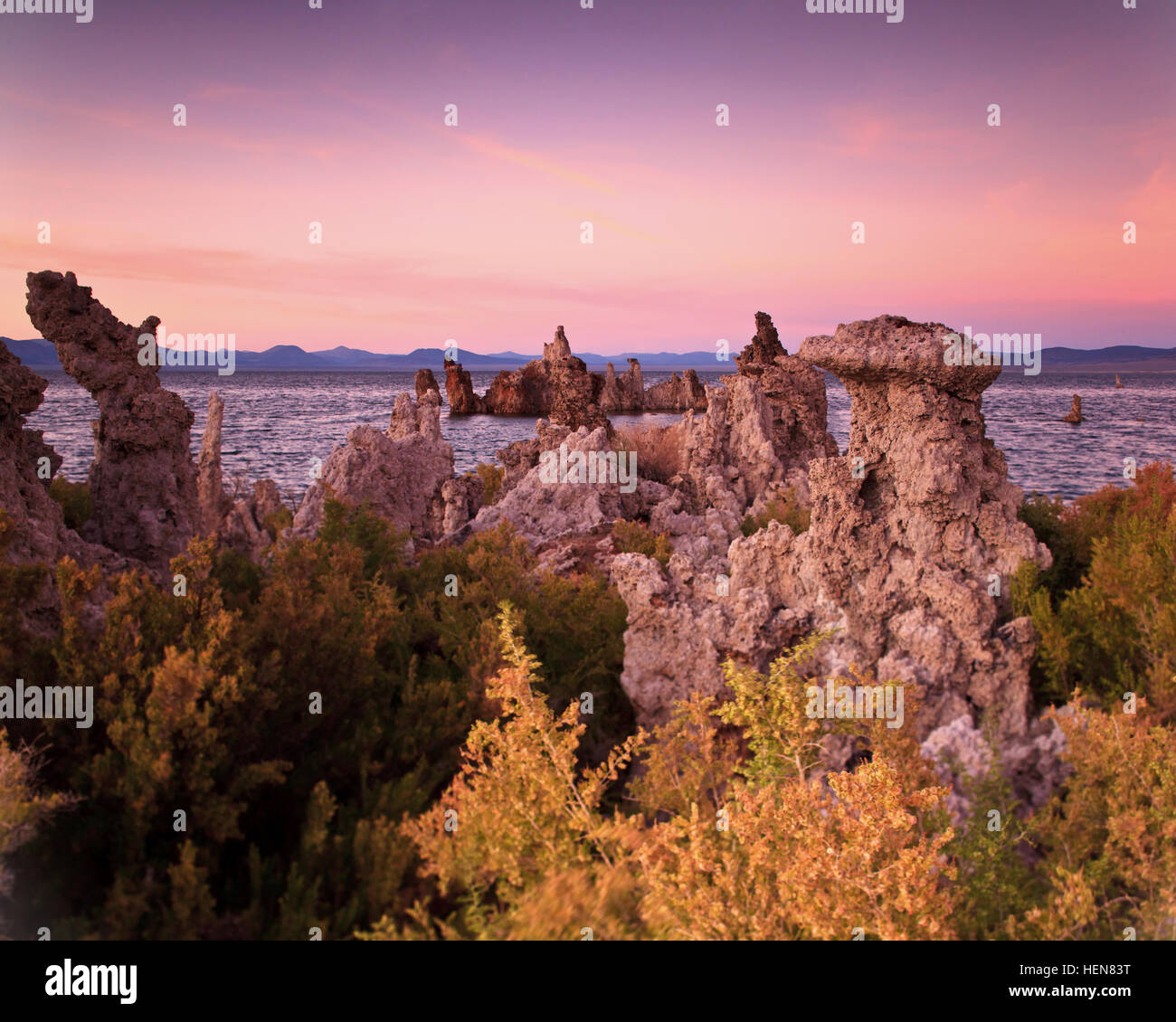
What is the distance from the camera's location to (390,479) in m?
14.1

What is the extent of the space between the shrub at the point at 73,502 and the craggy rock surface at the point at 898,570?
25.0 feet

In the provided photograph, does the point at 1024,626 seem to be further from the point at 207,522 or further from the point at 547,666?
the point at 207,522

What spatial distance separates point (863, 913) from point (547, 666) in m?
4.37

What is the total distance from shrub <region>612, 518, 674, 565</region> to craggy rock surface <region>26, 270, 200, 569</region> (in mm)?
6212

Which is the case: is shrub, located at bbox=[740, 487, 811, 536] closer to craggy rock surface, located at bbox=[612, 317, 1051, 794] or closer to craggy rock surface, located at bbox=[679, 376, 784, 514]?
craggy rock surface, located at bbox=[679, 376, 784, 514]

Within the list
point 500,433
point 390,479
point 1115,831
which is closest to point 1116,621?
point 1115,831

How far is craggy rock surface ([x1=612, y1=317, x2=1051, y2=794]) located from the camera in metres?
6.39

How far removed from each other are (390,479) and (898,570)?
994cm

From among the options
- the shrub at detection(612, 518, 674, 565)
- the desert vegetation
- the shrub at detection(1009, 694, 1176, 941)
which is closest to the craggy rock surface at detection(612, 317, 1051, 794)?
the desert vegetation

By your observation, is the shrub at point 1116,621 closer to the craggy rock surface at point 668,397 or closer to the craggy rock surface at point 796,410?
the craggy rock surface at point 796,410

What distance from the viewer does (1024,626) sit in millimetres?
6270

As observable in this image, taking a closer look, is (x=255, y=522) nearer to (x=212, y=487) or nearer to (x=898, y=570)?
(x=212, y=487)

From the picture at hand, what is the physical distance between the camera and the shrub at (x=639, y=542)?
10766mm

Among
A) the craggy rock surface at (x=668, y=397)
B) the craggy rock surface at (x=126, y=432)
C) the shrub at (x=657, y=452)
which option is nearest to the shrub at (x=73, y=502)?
the craggy rock surface at (x=126, y=432)
